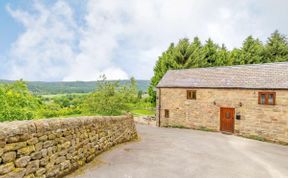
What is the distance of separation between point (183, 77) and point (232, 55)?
23.8 metres

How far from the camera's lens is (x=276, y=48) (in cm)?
4322

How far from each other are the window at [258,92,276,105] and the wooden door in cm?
255

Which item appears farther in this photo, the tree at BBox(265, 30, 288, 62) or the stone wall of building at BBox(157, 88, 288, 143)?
the tree at BBox(265, 30, 288, 62)

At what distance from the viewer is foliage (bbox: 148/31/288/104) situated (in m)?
39.8

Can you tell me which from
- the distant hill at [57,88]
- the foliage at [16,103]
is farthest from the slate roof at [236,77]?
the foliage at [16,103]

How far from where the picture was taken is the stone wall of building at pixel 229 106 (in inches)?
684

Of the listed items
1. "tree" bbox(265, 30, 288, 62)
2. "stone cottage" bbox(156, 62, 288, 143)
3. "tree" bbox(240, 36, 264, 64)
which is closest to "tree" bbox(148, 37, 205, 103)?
"tree" bbox(240, 36, 264, 64)

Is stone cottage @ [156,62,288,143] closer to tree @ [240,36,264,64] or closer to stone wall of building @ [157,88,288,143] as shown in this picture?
stone wall of building @ [157,88,288,143]

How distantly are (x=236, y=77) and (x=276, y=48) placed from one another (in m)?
28.1

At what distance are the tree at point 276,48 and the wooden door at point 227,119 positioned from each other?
27.7 meters

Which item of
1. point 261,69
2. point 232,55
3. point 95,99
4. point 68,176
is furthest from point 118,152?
point 232,55

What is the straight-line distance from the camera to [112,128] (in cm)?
1108

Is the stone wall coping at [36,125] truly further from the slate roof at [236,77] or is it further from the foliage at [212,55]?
the foliage at [212,55]

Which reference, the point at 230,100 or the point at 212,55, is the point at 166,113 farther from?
the point at 212,55
